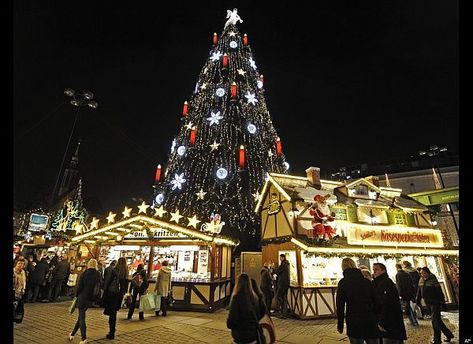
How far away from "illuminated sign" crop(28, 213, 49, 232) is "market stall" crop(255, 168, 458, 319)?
14.6 meters

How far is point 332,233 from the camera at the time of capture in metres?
11.8

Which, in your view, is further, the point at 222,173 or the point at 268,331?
the point at 222,173

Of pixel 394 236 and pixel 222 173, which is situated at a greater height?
pixel 222 173

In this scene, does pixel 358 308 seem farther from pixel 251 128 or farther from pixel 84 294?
pixel 251 128

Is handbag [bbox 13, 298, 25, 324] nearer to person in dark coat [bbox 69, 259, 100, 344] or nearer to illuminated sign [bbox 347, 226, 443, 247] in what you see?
person in dark coat [bbox 69, 259, 100, 344]

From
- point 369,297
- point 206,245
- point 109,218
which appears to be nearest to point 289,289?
point 206,245

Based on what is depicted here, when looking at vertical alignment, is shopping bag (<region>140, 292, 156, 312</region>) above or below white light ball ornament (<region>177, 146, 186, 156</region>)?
below

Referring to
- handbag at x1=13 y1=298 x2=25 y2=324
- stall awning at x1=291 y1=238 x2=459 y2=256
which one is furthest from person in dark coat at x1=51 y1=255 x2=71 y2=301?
stall awning at x1=291 y1=238 x2=459 y2=256

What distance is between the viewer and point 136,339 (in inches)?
286

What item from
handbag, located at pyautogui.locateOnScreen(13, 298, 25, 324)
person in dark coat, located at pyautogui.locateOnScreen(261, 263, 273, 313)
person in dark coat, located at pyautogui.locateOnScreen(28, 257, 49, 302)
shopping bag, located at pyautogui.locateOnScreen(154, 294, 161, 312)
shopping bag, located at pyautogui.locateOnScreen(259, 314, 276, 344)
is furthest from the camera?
person in dark coat, located at pyautogui.locateOnScreen(28, 257, 49, 302)

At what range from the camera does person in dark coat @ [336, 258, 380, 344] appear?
440 centimetres

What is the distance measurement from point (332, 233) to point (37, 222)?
18.6m

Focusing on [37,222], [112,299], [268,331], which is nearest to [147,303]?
[112,299]

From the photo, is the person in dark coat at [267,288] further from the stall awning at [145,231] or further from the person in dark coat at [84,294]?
the person in dark coat at [84,294]
